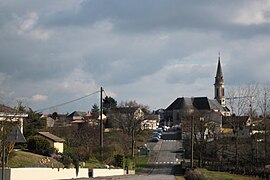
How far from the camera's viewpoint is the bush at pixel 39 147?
1982 inches

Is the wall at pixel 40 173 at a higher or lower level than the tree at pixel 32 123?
lower

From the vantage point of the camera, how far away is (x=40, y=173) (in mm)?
33812

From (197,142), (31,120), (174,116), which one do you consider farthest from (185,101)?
(31,120)

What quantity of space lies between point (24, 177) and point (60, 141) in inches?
1060

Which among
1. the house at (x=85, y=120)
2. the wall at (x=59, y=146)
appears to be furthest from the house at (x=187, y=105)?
the wall at (x=59, y=146)

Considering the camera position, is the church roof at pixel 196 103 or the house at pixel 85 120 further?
the church roof at pixel 196 103

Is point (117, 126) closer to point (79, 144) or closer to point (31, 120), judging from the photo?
point (79, 144)

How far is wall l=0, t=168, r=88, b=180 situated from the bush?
749 centimetres

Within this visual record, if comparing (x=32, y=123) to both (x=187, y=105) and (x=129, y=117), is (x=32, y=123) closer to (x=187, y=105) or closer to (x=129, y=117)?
(x=129, y=117)

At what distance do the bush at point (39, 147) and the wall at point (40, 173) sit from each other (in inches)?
295

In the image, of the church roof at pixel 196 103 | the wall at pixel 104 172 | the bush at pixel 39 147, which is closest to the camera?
the wall at pixel 104 172

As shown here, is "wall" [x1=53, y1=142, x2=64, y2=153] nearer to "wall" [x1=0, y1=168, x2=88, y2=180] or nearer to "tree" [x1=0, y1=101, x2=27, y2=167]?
"wall" [x1=0, y1=168, x2=88, y2=180]

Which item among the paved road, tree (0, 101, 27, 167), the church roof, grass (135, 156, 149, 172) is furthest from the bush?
the church roof

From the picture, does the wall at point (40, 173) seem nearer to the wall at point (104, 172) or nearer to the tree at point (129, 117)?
the wall at point (104, 172)
